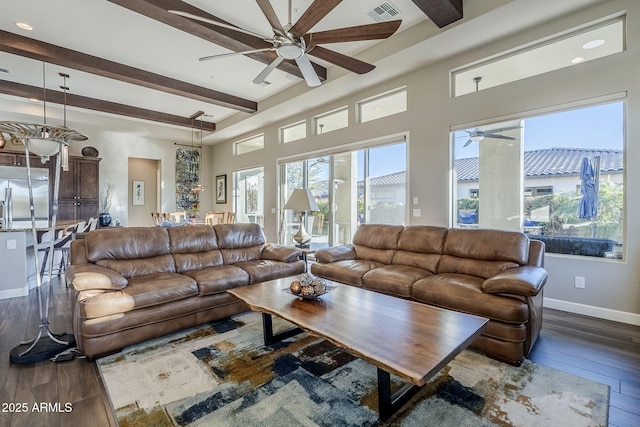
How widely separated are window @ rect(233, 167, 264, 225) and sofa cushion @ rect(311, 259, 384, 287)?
4.26 m

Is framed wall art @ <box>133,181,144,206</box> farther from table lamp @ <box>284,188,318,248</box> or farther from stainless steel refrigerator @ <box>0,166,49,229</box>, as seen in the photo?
table lamp @ <box>284,188,318,248</box>

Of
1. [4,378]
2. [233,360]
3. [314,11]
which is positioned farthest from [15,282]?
[314,11]

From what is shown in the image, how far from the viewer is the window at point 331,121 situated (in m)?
5.90

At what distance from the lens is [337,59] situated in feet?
11.2

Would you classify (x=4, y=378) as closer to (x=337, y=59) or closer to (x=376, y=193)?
(x=337, y=59)

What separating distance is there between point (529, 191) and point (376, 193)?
2.28 meters

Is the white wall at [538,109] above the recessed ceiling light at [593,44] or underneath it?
underneath

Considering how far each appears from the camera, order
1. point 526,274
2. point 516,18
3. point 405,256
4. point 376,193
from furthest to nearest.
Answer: point 376,193 → point 405,256 → point 516,18 → point 526,274

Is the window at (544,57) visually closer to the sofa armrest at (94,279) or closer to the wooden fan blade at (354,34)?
the wooden fan blade at (354,34)

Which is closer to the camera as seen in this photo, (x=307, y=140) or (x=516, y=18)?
(x=516, y=18)

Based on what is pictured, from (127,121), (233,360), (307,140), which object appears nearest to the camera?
(233,360)

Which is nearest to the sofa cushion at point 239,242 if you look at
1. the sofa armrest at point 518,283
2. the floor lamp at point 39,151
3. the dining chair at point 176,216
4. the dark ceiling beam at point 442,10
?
the floor lamp at point 39,151

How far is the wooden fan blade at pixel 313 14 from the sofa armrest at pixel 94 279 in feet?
8.65

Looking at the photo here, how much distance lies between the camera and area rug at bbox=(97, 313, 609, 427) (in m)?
1.72
